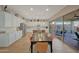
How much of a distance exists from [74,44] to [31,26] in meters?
3.77

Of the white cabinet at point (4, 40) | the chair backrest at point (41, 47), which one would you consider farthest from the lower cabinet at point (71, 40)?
the white cabinet at point (4, 40)

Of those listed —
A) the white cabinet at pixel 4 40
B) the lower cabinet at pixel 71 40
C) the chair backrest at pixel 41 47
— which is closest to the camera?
the chair backrest at pixel 41 47

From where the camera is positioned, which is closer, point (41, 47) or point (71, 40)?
point (41, 47)

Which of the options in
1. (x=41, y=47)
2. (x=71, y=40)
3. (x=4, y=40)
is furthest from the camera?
(x=71, y=40)

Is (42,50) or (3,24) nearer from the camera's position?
(42,50)

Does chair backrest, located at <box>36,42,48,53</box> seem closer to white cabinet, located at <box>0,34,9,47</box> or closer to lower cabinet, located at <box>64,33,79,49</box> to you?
lower cabinet, located at <box>64,33,79,49</box>

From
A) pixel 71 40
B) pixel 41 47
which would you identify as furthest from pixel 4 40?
pixel 71 40

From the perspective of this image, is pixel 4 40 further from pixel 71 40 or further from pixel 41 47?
pixel 71 40

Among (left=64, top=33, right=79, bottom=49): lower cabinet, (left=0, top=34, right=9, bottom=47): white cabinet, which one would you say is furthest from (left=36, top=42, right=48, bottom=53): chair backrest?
(left=0, top=34, right=9, bottom=47): white cabinet

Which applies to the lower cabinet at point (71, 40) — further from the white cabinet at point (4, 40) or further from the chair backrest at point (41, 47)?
the white cabinet at point (4, 40)
